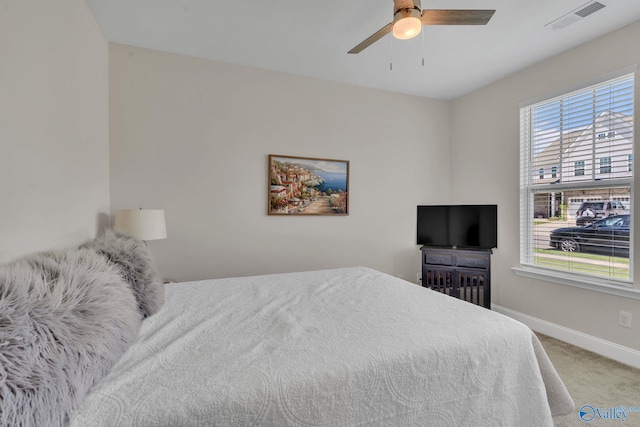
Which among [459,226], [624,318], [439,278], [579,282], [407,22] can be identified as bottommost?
[624,318]

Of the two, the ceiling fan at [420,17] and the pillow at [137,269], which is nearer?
the pillow at [137,269]

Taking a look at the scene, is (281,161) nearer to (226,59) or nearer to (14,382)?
(226,59)

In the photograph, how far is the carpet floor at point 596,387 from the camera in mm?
1786

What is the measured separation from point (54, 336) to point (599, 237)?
3.71m

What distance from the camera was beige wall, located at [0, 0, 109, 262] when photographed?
4.38 feet

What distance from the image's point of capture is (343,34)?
2.55 m

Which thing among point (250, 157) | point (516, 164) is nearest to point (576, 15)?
point (516, 164)

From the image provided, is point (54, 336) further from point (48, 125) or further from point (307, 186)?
point (307, 186)

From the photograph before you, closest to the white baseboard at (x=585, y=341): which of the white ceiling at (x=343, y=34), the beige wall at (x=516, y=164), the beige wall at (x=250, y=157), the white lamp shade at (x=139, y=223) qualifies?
the beige wall at (x=516, y=164)

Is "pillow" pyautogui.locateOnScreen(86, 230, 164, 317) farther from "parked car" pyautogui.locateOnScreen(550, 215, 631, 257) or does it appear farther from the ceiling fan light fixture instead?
"parked car" pyautogui.locateOnScreen(550, 215, 631, 257)

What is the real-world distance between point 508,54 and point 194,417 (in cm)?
366

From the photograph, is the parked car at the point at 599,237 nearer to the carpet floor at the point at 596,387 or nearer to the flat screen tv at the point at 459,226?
the flat screen tv at the point at 459,226

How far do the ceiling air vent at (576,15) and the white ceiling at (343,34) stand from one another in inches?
1.7

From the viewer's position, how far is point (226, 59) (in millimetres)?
2988
